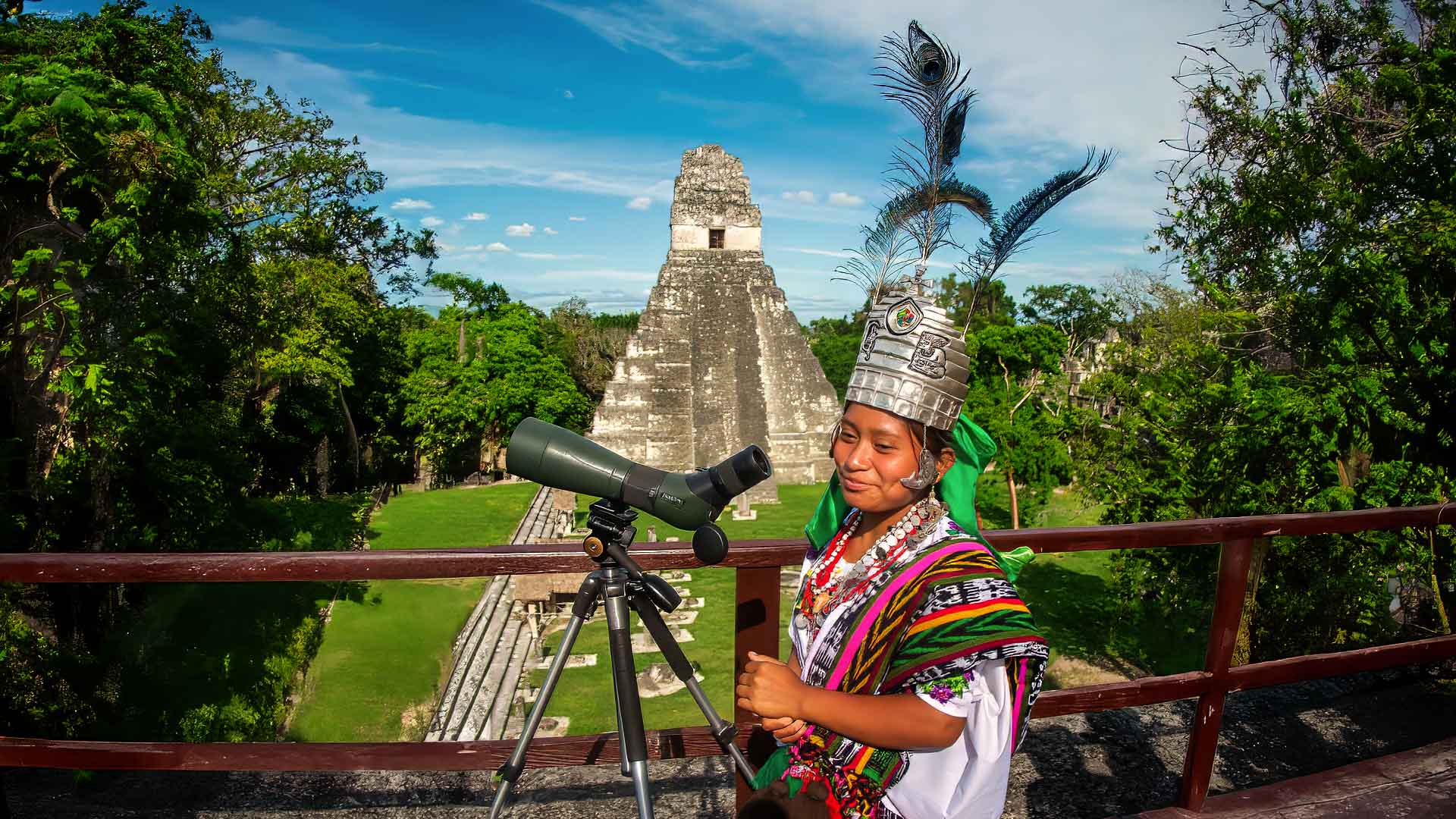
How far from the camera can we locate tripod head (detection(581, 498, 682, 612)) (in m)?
1.72

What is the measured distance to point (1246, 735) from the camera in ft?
11.3

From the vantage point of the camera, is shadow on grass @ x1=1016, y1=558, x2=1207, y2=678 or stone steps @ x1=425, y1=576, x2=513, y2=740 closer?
stone steps @ x1=425, y1=576, x2=513, y2=740

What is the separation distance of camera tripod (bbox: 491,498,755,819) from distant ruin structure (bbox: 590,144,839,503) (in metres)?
20.6

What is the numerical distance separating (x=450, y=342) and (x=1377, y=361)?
30797 millimetres

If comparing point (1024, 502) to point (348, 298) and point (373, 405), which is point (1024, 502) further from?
point (373, 405)

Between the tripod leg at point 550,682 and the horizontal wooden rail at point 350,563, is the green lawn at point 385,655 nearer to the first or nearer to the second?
the horizontal wooden rail at point 350,563

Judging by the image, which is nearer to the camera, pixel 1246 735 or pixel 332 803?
pixel 332 803

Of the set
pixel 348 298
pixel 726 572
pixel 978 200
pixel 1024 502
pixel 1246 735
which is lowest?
pixel 726 572

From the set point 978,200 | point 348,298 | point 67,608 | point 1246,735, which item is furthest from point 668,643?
point 348,298

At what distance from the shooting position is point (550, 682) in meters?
1.73

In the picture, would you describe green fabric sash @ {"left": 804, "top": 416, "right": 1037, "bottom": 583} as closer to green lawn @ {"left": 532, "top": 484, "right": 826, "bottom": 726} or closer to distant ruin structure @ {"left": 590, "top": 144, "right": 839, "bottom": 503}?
green lawn @ {"left": 532, "top": 484, "right": 826, "bottom": 726}

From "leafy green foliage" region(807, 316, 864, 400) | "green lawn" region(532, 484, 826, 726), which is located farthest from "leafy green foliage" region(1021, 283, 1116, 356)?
"green lawn" region(532, 484, 826, 726)

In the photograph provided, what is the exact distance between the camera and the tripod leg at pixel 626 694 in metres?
1.69

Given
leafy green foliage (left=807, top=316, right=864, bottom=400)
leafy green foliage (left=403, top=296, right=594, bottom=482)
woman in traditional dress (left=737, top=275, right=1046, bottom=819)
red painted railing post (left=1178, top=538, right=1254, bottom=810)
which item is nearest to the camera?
woman in traditional dress (left=737, top=275, right=1046, bottom=819)
